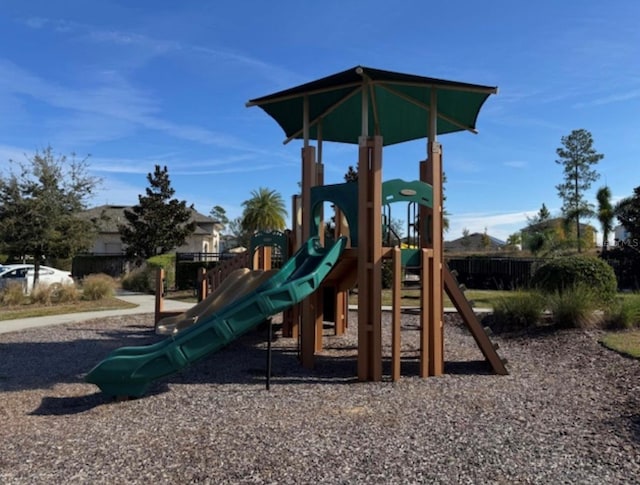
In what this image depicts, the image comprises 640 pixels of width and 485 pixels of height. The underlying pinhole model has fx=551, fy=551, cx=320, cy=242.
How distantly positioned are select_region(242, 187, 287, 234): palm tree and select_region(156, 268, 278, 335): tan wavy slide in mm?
44783

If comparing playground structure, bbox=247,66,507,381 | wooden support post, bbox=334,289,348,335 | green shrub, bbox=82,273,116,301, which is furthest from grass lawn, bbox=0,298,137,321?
playground structure, bbox=247,66,507,381

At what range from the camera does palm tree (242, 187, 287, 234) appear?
54125mm

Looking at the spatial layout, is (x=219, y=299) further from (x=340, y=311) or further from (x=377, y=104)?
(x=377, y=104)

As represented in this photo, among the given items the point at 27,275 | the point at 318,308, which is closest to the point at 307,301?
the point at 318,308

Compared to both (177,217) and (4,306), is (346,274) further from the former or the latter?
(177,217)

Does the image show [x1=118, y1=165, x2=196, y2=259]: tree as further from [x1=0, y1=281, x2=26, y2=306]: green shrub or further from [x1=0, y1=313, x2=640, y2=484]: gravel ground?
[x1=0, y1=313, x2=640, y2=484]: gravel ground

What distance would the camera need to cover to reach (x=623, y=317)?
1051cm

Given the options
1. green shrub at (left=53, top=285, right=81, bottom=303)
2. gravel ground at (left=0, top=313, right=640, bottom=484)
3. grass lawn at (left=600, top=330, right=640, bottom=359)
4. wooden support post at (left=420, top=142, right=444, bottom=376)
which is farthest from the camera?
green shrub at (left=53, top=285, right=81, bottom=303)

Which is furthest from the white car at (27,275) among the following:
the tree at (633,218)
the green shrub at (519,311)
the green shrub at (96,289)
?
the tree at (633,218)

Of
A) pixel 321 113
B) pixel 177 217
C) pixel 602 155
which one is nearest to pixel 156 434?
pixel 321 113

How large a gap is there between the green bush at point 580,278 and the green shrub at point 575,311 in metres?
0.77

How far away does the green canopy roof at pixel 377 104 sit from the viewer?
24.2 ft

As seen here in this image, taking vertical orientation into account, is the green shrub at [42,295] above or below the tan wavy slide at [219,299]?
below

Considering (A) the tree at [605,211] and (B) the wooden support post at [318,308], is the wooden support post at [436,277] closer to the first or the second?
(B) the wooden support post at [318,308]
